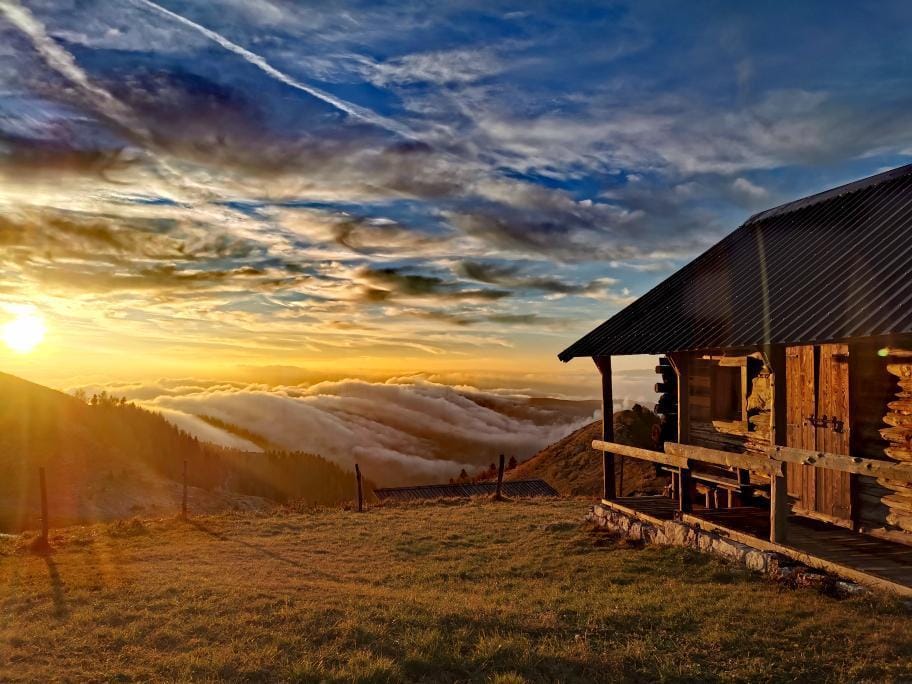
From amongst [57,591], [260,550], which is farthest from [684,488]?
[57,591]

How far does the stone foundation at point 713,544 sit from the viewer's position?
9.95 meters

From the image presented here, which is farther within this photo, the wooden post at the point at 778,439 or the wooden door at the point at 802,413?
the wooden door at the point at 802,413

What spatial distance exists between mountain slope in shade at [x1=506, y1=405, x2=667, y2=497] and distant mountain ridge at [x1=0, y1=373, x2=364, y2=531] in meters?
14.3

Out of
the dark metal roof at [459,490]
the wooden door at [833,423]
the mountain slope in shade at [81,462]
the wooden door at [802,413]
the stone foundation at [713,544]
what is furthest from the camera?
the mountain slope in shade at [81,462]

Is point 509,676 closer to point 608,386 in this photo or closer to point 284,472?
point 608,386

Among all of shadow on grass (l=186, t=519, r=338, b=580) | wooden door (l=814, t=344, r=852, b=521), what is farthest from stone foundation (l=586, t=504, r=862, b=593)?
shadow on grass (l=186, t=519, r=338, b=580)

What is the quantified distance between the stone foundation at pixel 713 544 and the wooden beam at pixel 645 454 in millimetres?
1256

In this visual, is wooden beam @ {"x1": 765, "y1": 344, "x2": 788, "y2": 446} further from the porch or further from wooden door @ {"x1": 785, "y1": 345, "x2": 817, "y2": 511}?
wooden door @ {"x1": 785, "y1": 345, "x2": 817, "y2": 511}

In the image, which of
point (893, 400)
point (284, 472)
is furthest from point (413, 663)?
point (284, 472)

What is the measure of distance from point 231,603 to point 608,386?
10073 millimetres

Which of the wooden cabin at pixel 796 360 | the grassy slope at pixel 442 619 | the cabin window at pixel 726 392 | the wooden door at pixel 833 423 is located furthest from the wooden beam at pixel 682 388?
the grassy slope at pixel 442 619

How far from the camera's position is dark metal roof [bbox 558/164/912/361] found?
34.4ft

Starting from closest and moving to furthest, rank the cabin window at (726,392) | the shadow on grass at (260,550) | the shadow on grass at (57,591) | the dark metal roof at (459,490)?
the shadow on grass at (57,591) → the shadow on grass at (260,550) → the cabin window at (726,392) → the dark metal roof at (459,490)

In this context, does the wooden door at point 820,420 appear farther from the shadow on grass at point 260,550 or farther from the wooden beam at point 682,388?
the shadow on grass at point 260,550
